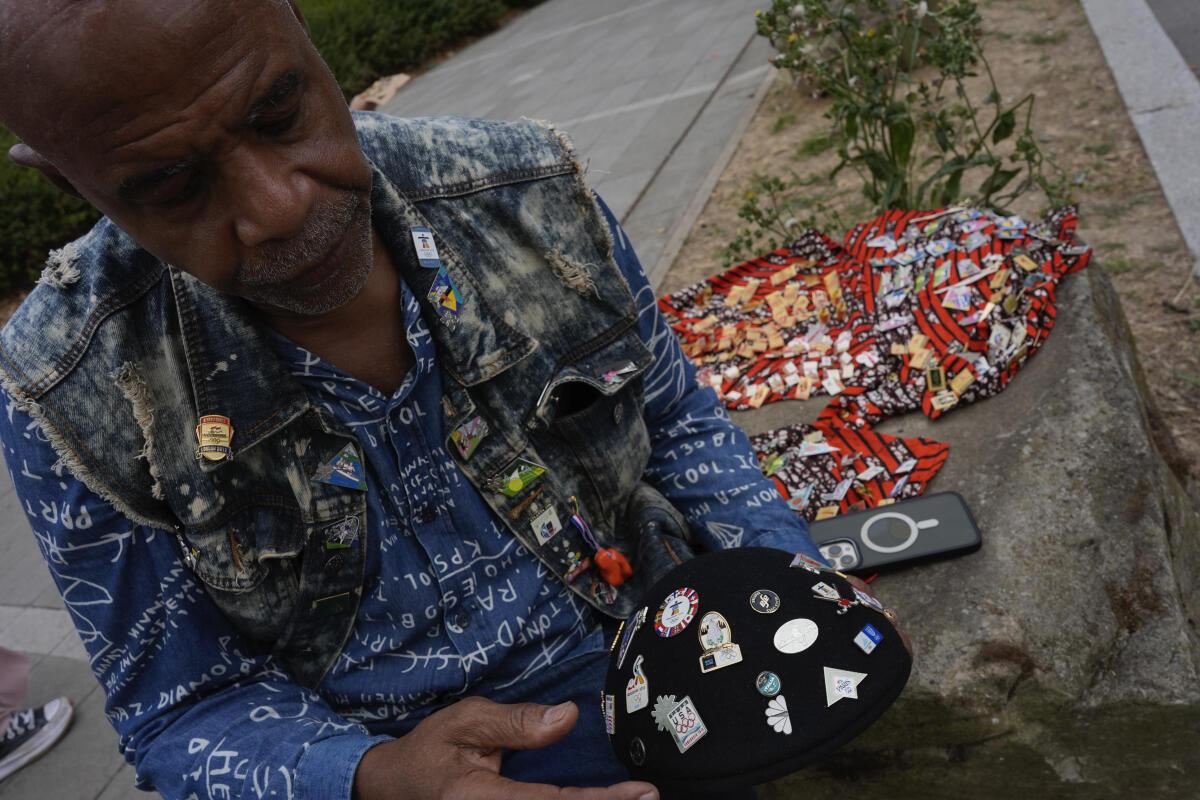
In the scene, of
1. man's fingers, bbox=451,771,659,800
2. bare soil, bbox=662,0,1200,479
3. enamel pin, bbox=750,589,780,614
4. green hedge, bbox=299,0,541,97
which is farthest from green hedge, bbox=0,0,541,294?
enamel pin, bbox=750,589,780,614

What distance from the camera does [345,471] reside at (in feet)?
4.65

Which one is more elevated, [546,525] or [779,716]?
[546,525]

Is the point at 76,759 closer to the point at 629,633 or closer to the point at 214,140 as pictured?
the point at 629,633

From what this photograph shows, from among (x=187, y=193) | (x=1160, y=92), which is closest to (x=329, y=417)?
(x=187, y=193)

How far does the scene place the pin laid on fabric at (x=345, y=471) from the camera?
1410 millimetres

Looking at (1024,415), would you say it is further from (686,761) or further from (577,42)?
(577,42)

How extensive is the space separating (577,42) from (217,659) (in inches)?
464

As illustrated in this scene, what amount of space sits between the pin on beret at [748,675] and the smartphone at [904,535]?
0.78m

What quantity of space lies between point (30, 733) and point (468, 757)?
2.87 metres

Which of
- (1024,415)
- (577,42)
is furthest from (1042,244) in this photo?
(577,42)

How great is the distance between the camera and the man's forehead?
999 mm

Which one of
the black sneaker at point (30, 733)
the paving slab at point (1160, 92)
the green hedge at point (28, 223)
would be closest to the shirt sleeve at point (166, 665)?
the black sneaker at point (30, 733)

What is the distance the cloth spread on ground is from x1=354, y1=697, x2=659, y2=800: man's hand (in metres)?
1.47

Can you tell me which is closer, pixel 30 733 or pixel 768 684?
pixel 768 684
